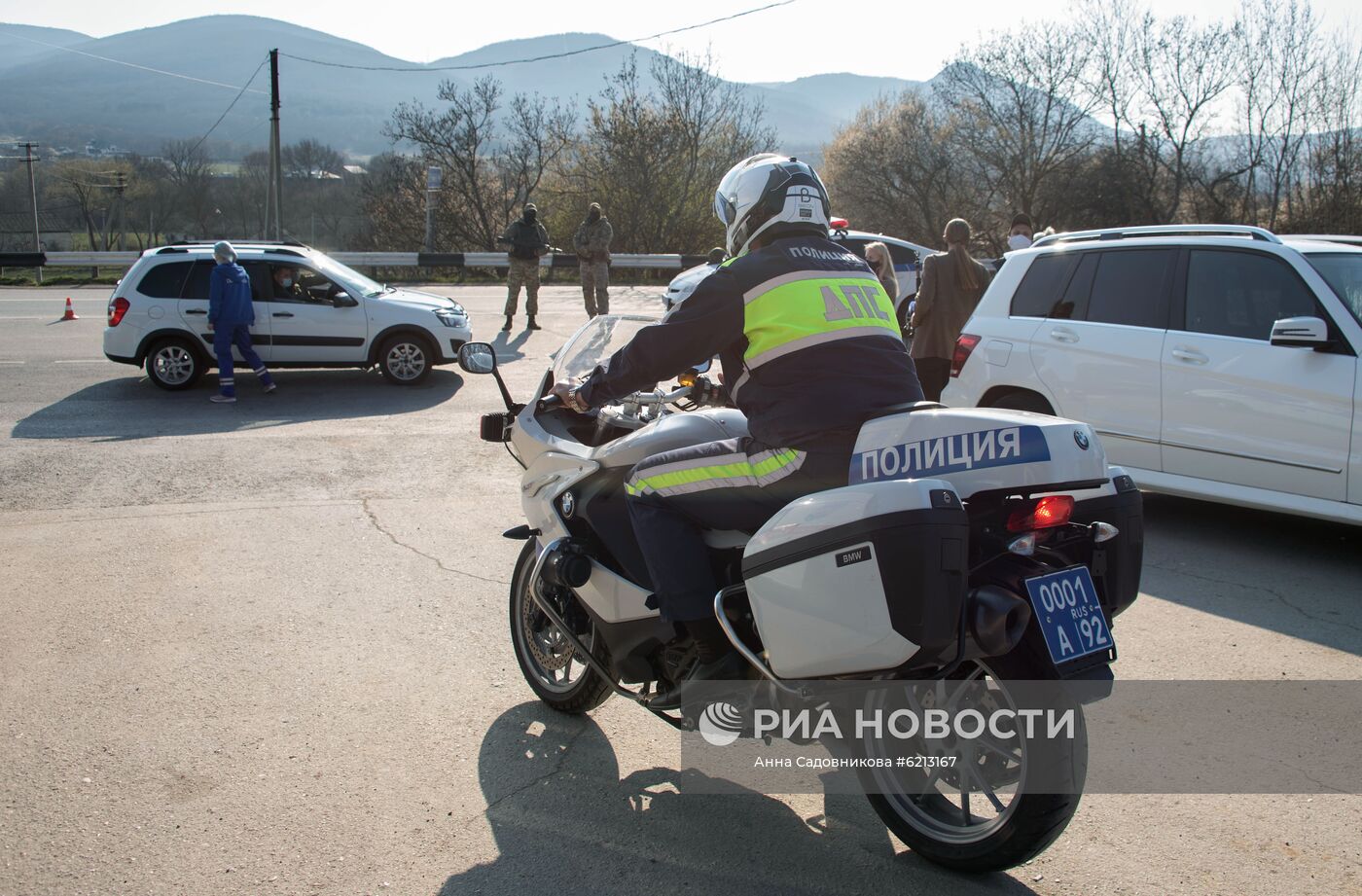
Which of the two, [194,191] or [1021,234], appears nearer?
[1021,234]

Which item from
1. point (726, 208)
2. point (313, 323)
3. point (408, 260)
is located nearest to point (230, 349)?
point (313, 323)

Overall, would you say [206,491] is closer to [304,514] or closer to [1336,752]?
[304,514]

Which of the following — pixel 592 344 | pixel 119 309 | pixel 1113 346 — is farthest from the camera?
pixel 119 309

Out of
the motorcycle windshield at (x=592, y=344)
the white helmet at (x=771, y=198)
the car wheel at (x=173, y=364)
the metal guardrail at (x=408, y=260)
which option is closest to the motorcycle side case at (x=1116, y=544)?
the white helmet at (x=771, y=198)

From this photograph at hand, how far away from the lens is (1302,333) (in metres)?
6.04

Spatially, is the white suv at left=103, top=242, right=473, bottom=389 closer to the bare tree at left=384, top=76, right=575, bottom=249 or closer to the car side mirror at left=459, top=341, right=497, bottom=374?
the car side mirror at left=459, top=341, right=497, bottom=374

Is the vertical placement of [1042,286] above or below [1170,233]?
below

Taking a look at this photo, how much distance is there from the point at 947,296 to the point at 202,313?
8443 millimetres

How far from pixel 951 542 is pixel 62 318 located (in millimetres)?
19549

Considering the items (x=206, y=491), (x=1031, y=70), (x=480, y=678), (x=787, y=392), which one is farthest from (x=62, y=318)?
(x=1031, y=70)

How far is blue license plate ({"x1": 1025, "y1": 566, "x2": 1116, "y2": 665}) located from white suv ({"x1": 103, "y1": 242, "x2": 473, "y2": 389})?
36.9 feet

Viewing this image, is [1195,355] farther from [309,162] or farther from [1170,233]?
[309,162]

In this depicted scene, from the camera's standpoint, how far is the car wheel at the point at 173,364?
1263cm

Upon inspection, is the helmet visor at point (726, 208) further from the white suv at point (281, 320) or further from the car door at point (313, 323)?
the car door at point (313, 323)
